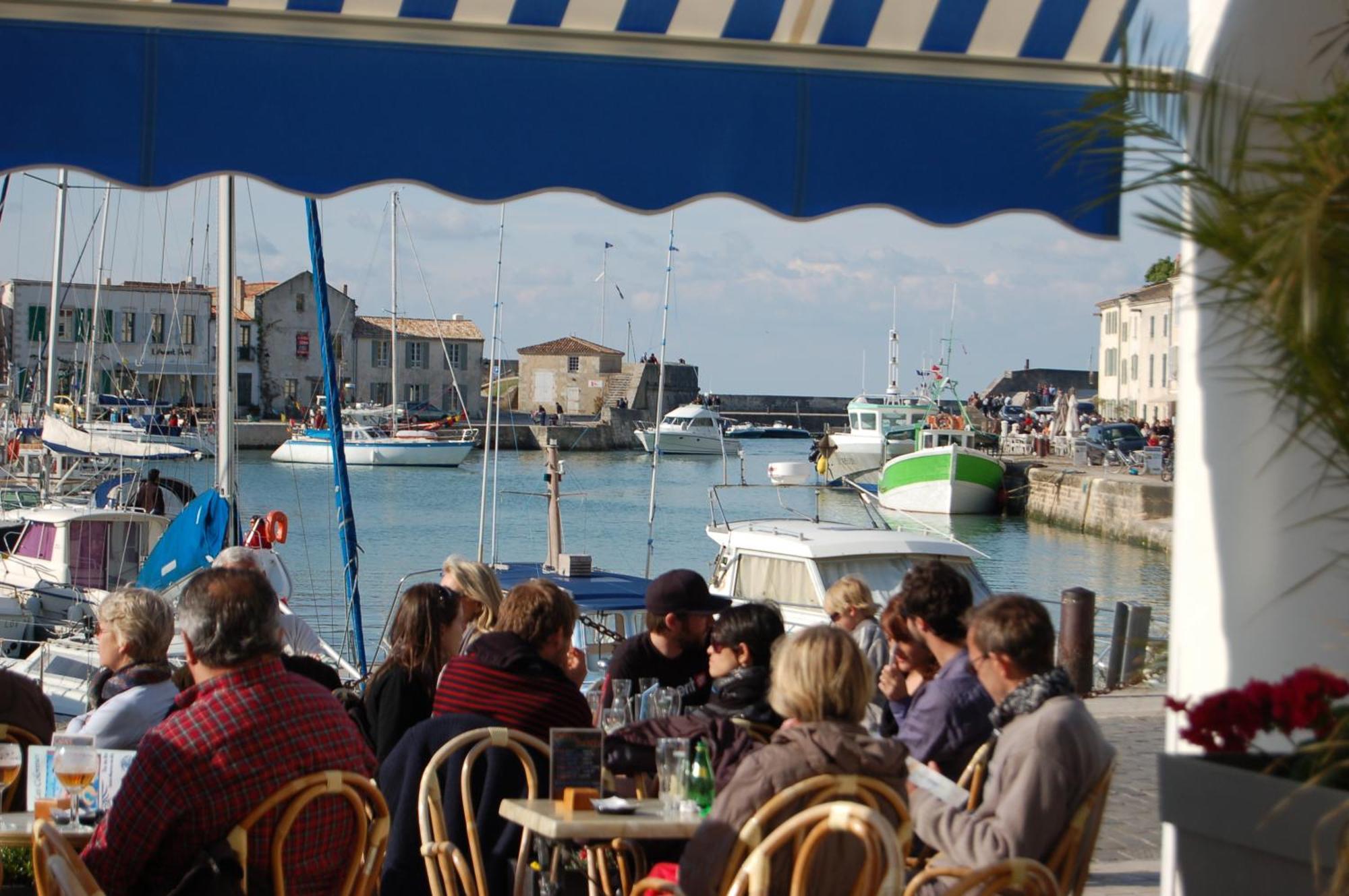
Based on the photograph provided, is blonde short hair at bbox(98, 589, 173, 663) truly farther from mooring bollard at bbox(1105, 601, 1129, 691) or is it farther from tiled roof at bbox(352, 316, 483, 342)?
tiled roof at bbox(352, 316, 483, 342)

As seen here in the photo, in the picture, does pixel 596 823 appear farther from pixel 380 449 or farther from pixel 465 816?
pixel 380 449

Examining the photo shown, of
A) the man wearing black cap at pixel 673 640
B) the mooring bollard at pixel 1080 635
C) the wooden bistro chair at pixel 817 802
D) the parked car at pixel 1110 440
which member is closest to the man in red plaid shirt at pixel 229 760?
the wooden bistro chair at pixel 817 802

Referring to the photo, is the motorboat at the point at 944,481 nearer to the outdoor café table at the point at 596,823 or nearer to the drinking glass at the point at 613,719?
the drinking glass at the point at 613,719

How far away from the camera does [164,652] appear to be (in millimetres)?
4863

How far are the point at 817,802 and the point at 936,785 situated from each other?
0.44 metres

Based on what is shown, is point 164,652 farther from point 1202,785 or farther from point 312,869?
point 1202,785

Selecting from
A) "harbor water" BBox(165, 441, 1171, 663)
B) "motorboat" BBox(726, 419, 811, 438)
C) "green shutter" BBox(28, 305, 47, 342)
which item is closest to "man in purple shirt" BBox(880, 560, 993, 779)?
"harbor water" BBox(165, 441, 1171, 663)

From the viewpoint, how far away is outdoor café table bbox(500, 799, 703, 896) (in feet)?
12.9

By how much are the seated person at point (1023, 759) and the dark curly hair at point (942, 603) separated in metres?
0.95

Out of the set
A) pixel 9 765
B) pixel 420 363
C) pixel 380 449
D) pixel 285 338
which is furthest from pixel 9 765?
pixel 420 363

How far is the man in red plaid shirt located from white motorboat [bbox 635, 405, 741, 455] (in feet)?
272

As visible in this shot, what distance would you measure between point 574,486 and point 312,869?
6165 centimetres

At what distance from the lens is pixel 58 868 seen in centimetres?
319

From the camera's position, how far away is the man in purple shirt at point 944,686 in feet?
15.1
